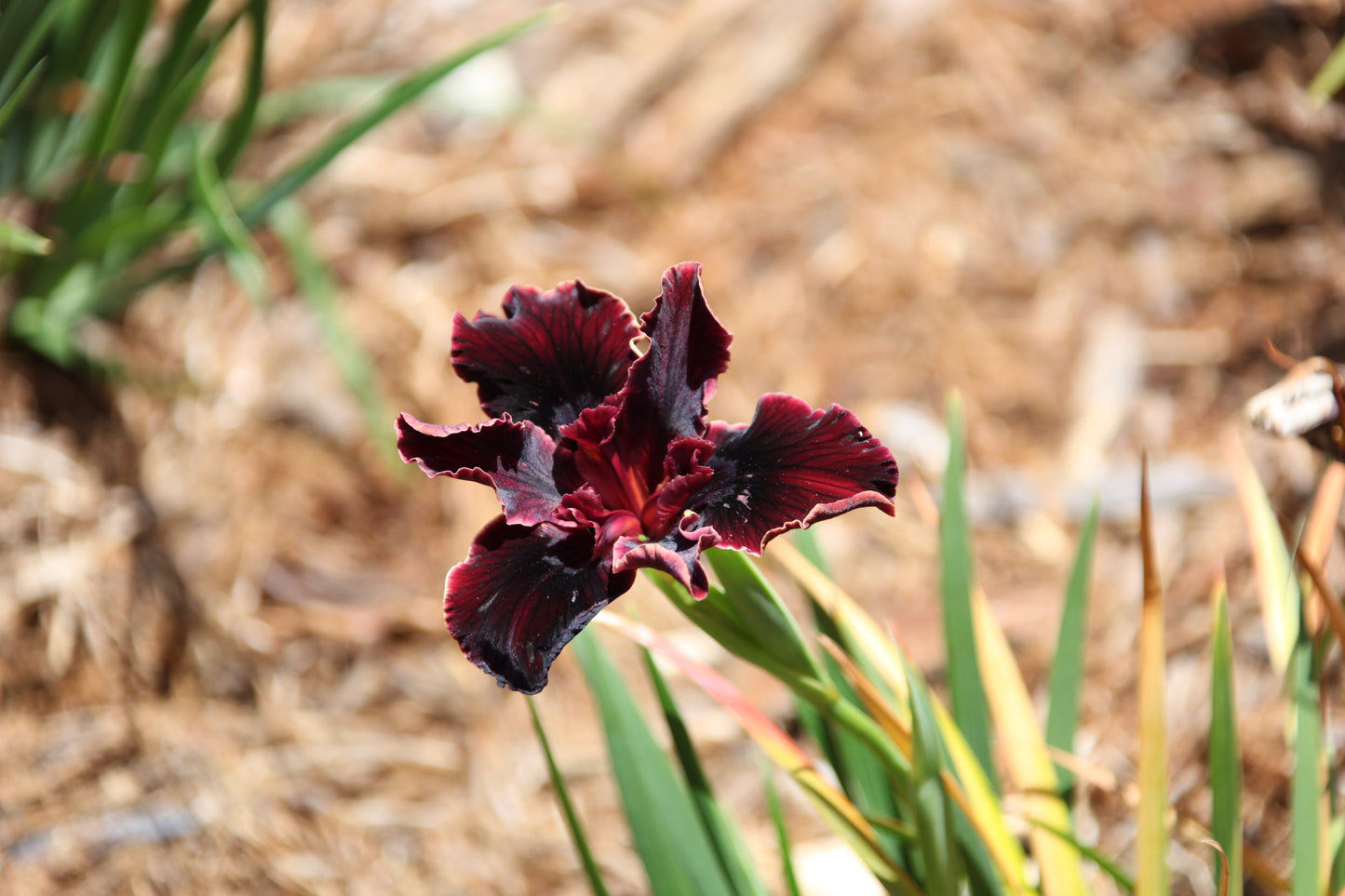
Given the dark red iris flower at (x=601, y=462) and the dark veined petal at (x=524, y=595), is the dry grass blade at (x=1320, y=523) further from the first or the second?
the dark veined petal at (x=524, y=595)

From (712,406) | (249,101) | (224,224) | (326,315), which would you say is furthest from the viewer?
(712,406)

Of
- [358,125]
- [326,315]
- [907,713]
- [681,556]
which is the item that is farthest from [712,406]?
[681,556]

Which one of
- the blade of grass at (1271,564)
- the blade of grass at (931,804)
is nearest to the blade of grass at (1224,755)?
the blade of grass at (1271,564)

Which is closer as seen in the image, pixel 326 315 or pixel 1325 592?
pixel 1325 592

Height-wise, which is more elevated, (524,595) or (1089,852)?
(524,595)

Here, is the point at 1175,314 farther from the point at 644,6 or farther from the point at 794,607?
the point at 644,6

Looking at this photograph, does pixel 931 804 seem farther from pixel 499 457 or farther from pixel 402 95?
pixel 402 95
